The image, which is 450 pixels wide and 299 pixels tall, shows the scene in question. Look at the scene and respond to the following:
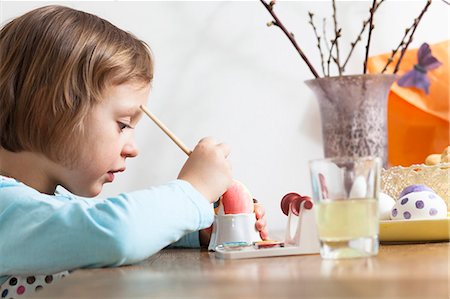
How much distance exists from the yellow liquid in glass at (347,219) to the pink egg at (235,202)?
10.7 inches

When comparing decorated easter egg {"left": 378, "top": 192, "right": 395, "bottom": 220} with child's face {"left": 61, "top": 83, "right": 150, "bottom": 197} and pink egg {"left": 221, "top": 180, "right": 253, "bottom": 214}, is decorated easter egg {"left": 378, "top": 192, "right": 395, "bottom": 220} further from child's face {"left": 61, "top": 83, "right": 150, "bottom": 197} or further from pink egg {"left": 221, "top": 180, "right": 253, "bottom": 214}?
child's face {"left": 61, "top": 83, "right": 150, "bottom": 197}

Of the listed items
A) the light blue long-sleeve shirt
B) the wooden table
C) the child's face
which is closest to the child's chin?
the child's face

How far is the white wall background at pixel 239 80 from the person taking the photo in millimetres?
1921

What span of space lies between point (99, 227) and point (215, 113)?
1.08 meters

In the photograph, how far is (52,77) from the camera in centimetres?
120

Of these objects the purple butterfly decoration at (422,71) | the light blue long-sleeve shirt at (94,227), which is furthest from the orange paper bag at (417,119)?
the light blue long-sleeve shirt at (94,227)

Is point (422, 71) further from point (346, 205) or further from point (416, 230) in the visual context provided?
point (346, 205)

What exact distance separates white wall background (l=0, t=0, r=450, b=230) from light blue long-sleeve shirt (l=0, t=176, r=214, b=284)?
934 mm

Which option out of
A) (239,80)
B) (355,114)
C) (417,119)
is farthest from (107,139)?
(417,119)

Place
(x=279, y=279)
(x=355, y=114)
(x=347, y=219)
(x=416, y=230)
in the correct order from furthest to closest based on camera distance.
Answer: (x=355, y=114) → (x=416, y=230) → (x=347, y=219) → (x=279, y=279)

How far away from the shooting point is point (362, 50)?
6.54 feet

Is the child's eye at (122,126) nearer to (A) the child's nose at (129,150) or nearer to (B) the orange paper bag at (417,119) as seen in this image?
(A) the child's nose at (129,150)

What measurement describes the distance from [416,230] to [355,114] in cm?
76

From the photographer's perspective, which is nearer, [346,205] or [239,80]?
[346,205]
